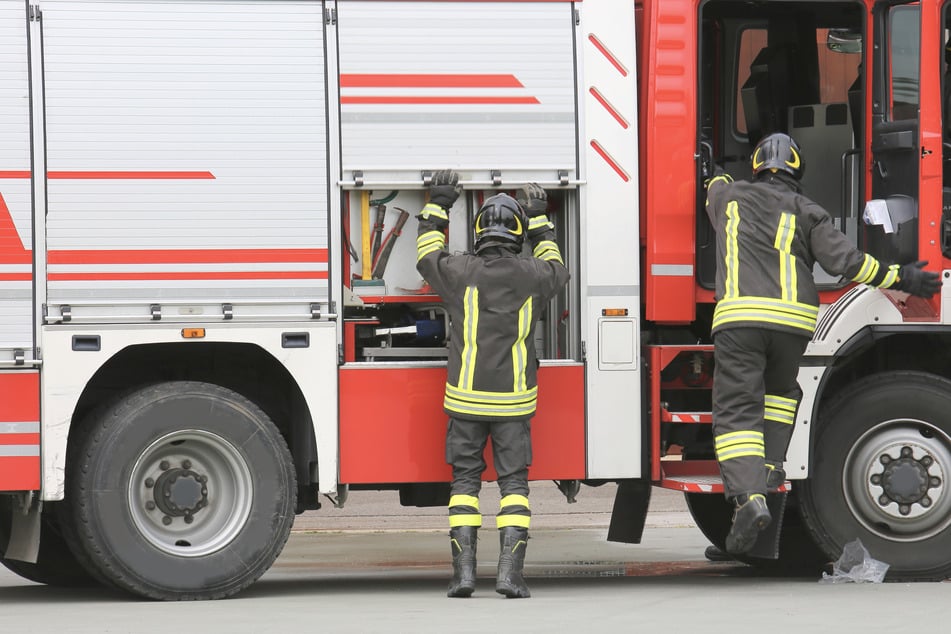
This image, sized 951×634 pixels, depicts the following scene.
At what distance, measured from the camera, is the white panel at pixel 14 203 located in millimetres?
6938

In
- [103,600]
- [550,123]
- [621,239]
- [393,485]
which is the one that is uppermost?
[550,123]

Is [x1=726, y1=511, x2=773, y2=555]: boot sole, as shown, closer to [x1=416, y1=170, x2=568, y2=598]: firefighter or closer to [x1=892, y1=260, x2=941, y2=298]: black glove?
[x1=416, y1=170, x2=568, y2=598]: firefighter

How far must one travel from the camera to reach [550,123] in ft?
24.4

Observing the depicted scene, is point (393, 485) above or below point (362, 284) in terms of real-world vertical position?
below

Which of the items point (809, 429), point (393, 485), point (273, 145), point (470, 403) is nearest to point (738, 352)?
point (809, 429)

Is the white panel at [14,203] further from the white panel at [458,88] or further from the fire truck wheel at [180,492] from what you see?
the white panel at [458,88]

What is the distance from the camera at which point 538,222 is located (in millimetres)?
7418

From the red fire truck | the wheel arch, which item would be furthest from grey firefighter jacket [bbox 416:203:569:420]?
the wheel arch

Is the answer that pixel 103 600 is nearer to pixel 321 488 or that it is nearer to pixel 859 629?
pixel 321 488

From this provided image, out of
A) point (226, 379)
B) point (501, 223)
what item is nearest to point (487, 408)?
point (501, 223)

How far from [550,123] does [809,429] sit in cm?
195

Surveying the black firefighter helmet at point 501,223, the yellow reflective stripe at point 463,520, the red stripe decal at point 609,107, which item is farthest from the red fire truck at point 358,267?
the yellow reflective stripe at point 463,520

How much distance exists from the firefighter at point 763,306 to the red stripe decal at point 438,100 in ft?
3.40

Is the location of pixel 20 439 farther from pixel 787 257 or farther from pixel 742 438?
pixel 787 257
